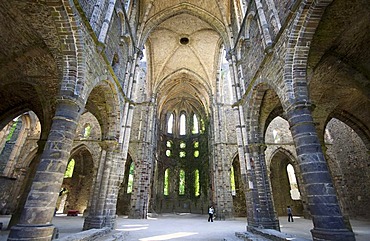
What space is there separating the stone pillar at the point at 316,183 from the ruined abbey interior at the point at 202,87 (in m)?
0.02

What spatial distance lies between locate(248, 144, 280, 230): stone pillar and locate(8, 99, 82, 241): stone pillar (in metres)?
7.09

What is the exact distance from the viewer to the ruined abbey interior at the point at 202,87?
5234 millimetres

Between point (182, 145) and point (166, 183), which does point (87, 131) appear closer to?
point (166, 183)

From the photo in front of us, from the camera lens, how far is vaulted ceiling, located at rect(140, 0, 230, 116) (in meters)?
13.9

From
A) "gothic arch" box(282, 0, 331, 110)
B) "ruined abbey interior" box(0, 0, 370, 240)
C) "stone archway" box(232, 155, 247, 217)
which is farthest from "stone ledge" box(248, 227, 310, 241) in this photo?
"stone archway" box(232, 155, 247, 217)

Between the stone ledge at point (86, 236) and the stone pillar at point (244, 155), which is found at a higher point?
the stone pillar at point (244, 155)

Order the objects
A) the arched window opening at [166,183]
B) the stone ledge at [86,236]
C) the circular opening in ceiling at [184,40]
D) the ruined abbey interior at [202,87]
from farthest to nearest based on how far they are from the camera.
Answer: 1. the arched window opening at [166,183]
2. the circular opening in ceiling at [184,40]
3. the ruined abbey interior at [202,87]
4. the stone ledge at [86,236]

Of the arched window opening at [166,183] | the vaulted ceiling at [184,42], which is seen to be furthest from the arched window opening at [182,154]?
the vaulted ceiling at [184,42]

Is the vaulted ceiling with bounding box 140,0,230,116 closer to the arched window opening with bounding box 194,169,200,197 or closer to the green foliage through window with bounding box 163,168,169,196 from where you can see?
the arched window opening with bounding box 194,169,200,197

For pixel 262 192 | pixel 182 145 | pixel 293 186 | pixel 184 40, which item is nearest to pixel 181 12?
pixel 184 40

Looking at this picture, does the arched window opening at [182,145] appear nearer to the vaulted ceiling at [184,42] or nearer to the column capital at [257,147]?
the vaulted ceiling at [184,42]

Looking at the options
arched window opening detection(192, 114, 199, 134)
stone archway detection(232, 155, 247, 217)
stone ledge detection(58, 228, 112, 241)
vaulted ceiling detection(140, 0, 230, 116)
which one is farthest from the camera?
arched window opening detection(192, 114, 199, 134)

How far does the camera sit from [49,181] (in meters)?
4.64

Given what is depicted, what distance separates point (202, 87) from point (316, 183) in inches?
726
